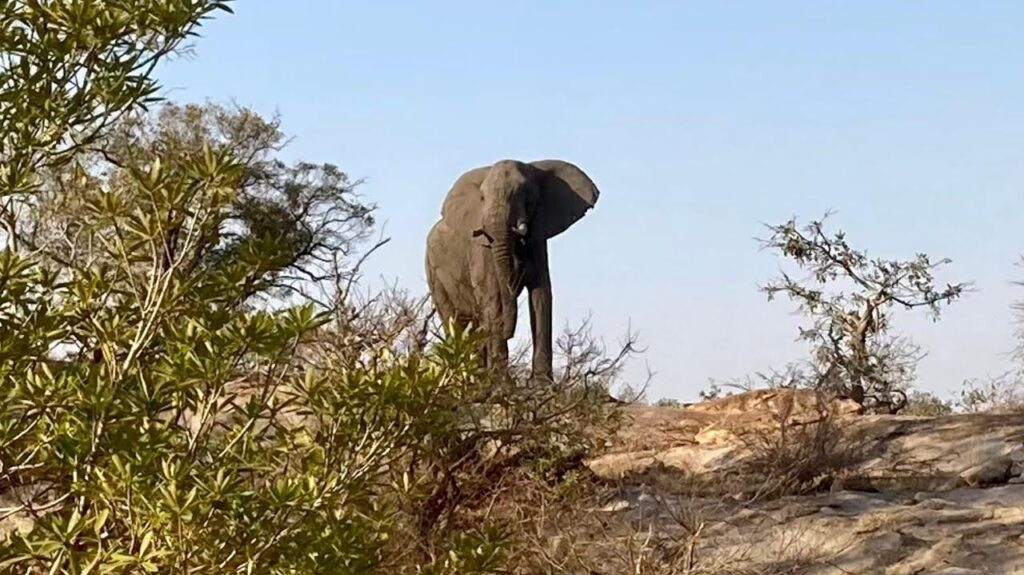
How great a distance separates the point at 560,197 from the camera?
14977mm

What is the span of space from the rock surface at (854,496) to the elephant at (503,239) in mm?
2191

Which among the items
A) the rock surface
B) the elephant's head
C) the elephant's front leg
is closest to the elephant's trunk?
the elephant's head

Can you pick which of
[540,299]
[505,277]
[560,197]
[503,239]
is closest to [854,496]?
[540,299]

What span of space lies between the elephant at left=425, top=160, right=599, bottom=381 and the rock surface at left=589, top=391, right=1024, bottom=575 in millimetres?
2191

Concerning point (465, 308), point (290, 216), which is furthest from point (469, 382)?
point (290, 216)

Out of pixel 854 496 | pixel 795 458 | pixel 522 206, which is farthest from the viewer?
pixel 522 206

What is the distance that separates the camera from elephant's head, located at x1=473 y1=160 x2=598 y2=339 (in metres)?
14.1

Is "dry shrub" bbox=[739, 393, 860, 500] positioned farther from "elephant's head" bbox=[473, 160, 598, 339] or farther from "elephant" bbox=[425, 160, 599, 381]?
"elephant's head" bbox=[473, 160, 598, 339]

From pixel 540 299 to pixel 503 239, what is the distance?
68 centimetres

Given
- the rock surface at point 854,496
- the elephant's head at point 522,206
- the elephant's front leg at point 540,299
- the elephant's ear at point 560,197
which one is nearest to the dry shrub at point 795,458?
the rock surface at point 854,496

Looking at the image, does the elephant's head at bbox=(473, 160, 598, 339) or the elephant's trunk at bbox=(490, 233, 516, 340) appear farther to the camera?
the elephant's head at bbox=(473, 160, 598, 339)

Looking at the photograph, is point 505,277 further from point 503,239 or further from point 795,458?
point 795,458

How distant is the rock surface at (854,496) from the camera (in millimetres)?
8148

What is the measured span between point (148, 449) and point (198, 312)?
49 cm
